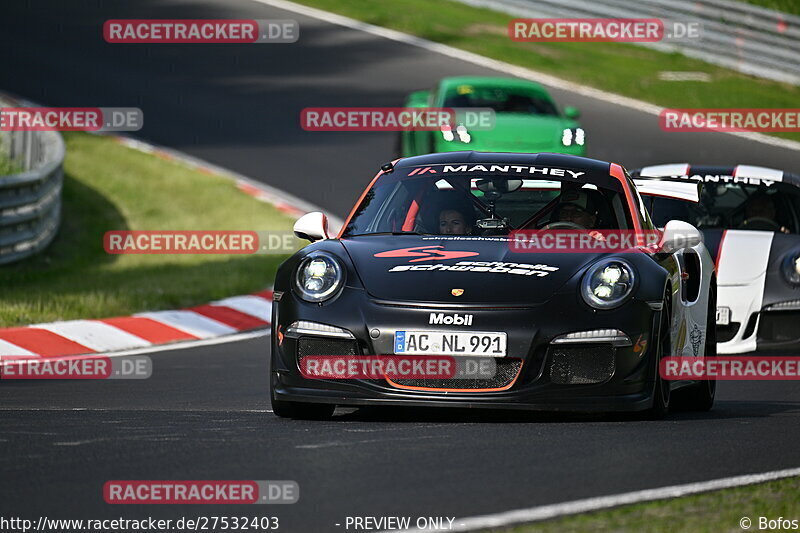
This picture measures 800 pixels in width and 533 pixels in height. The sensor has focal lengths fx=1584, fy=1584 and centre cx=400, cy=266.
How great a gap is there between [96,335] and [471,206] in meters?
4.08

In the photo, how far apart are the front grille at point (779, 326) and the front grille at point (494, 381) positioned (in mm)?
4406

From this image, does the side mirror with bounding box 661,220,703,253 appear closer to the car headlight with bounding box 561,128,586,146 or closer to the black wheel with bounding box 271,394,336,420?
the black wheel with bounding box 271,394,336,420

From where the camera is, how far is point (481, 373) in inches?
271

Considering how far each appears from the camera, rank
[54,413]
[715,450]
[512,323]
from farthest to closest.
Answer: [54,413] → [512,323] → [715,450]

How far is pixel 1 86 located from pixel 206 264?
1088 cm

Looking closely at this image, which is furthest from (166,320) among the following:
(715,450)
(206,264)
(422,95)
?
(422,95)

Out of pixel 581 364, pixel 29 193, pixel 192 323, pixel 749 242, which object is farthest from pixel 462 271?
pixel 29 193

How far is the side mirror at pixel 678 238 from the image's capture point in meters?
7.79

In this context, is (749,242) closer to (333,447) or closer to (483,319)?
(483,319)

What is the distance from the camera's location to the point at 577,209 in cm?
818

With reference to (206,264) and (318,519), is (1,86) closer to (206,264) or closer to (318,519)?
(206,264)

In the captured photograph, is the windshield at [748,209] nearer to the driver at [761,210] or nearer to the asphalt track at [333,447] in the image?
the driver at [761,210]

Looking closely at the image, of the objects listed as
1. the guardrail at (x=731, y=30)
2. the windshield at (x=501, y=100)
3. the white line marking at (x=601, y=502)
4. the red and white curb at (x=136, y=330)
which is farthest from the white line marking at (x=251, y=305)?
the guardrail at (x=731, y=30)

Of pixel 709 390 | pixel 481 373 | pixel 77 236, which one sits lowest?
pixel 77 236
